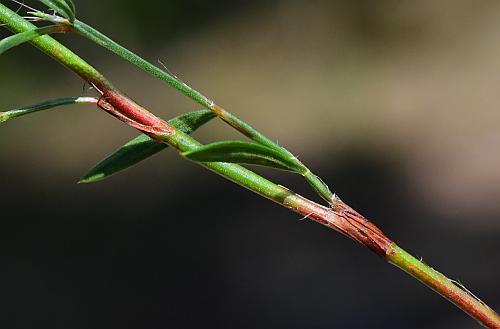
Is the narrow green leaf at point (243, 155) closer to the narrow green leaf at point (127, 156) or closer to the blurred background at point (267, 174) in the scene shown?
the narrow green leaf at point (127, 156)

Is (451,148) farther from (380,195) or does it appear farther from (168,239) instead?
(168,239)

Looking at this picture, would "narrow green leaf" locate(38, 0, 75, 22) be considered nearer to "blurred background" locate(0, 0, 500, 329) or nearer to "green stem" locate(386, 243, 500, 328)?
"green stem" locate(386, 243, 500, 328)

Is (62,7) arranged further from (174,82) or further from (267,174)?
(267,174)

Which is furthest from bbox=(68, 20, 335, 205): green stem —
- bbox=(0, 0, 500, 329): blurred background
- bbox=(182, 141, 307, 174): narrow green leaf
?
bbox=(0, 0, 500, 329): blurred background

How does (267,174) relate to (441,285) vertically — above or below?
above

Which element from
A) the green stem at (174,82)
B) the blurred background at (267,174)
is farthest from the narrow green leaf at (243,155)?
the blurred background at (267,174)

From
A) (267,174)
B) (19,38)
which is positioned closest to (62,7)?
(19,38)
